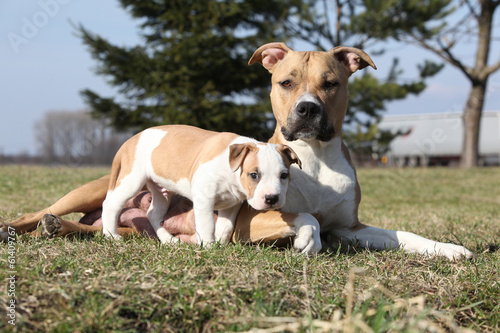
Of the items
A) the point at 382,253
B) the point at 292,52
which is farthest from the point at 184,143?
the point at 382,253

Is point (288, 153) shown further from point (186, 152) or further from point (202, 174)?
point (186, 152)

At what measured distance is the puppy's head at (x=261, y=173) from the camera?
115 inches

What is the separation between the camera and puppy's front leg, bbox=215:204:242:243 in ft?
11.2

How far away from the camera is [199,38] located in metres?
15.1

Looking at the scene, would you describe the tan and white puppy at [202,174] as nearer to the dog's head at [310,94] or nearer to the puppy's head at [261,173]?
the puppy's head at [261,173]

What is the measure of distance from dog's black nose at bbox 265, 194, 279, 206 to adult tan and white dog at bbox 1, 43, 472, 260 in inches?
11.2

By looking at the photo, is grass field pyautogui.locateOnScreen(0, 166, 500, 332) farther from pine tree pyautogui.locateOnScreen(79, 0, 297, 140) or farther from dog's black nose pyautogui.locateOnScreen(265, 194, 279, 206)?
pine tree pyautogui.locateOnScreen(79, 0, 297, 140)

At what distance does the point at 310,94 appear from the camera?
11.1 ft

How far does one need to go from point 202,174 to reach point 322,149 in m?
0.98

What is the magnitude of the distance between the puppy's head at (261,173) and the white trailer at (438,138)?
27695mm

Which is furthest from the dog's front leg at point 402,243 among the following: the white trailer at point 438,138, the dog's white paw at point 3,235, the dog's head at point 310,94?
the white trailer at point 438,138

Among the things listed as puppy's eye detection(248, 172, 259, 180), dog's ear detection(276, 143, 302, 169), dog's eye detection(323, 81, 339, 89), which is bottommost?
puppy's eye detection(248, 172, 259, 180)

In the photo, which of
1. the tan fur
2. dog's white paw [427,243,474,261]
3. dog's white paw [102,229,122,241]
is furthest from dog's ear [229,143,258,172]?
dog's white paw [427,243,474,261]

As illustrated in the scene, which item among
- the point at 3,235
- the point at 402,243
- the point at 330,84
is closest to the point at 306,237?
the point at 402,243
